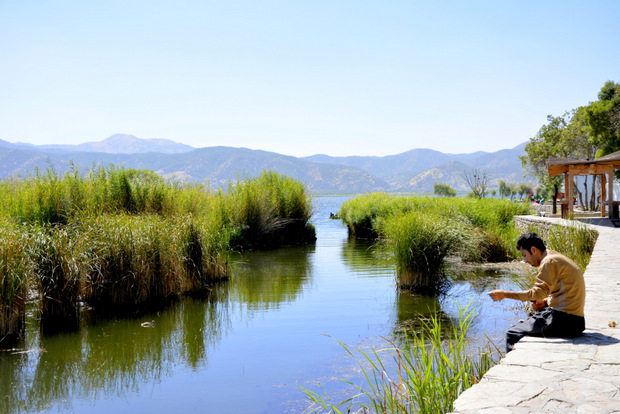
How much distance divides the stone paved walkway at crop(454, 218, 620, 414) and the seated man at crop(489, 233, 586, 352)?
0.11 meters

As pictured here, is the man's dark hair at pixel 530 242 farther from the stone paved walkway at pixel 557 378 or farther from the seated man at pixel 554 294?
the stone paved walkway at pixel 557 378

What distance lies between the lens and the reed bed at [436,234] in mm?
10977

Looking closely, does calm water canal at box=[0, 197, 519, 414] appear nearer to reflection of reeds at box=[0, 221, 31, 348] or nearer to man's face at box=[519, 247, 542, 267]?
reflection of reeds at box=[0, 221, 31, 348]

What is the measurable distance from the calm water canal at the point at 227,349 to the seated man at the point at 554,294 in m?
0.74

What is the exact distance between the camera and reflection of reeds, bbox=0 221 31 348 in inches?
291

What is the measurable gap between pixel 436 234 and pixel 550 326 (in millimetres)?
6260

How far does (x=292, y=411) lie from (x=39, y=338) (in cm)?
457

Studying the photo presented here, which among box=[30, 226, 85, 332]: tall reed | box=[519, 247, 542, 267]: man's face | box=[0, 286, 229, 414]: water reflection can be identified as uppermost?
box=[519, 247, 542, 267]: man's face

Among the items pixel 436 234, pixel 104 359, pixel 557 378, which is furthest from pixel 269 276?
pixel 557 378

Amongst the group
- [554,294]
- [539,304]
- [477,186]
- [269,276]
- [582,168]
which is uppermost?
[582,168]

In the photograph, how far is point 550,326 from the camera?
15.5ft

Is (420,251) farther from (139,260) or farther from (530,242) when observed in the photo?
→ (530,242)

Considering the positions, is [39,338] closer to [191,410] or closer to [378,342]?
[191,410]

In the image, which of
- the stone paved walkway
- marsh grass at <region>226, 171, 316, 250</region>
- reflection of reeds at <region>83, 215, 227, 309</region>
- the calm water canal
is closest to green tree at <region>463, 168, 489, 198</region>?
marsh grass at <region>226, 171, 316, 250</region>
